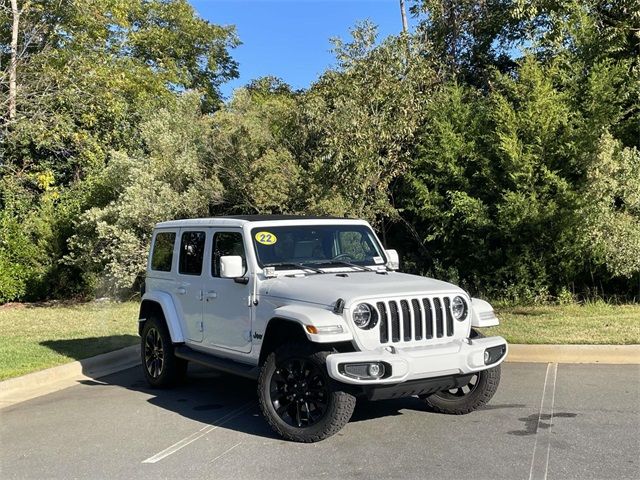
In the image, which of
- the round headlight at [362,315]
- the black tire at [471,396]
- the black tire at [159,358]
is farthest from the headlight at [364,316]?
the black tire at [159,358]

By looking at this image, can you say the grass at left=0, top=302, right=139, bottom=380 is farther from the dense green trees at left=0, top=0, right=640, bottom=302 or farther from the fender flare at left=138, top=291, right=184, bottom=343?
the fender flare at left=138, top=291, right=184, bottom=343

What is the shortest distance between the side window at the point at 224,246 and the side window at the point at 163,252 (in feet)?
3.28

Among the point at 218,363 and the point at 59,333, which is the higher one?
the point at 218,363

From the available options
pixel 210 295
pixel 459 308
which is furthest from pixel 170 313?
A: pixel 459 308

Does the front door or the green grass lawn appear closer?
the front door

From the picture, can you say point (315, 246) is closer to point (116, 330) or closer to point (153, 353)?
point (153, 353)

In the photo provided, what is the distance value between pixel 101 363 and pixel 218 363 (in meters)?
3.31

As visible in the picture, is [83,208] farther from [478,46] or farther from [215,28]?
[215,28]

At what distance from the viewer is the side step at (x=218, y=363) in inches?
238

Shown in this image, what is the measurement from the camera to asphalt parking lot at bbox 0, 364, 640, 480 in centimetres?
484

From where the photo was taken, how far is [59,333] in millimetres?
11656

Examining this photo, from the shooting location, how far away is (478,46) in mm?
17547

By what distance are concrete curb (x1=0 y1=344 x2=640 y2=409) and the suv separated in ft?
4.68

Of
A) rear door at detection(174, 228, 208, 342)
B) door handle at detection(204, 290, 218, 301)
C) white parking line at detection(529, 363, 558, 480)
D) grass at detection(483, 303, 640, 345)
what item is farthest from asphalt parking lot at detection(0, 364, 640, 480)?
grass at detection(483, 303, 640, 345)
